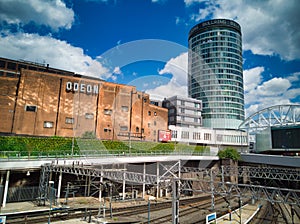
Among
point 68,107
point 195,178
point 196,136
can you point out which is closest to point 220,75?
point 196,136

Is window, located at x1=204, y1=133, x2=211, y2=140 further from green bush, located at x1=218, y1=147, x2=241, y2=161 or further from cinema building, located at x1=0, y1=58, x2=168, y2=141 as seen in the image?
cinema building, located at x1=0, y1=58, x2=168, y2=141

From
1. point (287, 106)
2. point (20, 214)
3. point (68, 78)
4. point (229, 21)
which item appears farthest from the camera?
point (229, 21)

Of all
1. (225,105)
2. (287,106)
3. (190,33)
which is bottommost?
(287,106)

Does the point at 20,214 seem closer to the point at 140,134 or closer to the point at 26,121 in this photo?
the point at 26,121

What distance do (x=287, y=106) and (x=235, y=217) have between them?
1876 inches

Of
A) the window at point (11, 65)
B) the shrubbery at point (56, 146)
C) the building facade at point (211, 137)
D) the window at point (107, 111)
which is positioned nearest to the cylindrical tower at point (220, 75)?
the building facade at point (211, 137)

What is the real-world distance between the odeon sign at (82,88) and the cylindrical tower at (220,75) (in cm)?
5658

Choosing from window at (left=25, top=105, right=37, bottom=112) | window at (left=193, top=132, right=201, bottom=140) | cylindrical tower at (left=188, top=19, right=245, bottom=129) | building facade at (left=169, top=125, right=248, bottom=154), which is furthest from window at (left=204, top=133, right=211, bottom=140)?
window at (left=25, top=105, right=37, bottom=112)

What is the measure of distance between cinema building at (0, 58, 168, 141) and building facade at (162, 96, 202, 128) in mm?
23090

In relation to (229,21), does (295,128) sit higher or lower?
lower

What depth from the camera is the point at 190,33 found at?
107312mm

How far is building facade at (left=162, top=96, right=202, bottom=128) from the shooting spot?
72.9 metres

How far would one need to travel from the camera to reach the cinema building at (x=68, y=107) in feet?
122

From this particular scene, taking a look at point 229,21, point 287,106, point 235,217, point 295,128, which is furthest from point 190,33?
point 235,217
